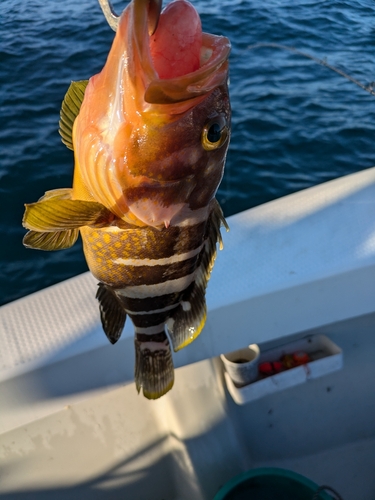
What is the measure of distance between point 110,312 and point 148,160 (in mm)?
653

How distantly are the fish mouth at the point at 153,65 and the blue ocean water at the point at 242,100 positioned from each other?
133 inches

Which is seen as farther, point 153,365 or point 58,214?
point 153,365

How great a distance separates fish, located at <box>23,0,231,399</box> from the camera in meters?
1.17

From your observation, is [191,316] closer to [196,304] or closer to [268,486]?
[196,304]

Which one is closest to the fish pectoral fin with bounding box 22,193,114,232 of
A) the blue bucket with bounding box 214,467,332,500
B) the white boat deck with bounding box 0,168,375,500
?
the white boat deck with bounding box 0,168,375,500

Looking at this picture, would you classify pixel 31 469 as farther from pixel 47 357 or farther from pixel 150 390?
pixel 150 390

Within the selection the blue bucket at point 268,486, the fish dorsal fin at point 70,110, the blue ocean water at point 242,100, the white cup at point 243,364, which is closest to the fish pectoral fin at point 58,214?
the fish dorsal fin at point 70,110

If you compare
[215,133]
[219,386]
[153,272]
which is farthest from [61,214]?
[219,386]

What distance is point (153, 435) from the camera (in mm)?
2916

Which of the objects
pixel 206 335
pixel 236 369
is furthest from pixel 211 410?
pixel 206 335

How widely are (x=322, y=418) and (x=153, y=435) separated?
109 cm

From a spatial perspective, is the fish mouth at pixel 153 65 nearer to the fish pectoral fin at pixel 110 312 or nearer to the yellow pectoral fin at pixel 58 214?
the yellow pectoral fin at pixel 58 214

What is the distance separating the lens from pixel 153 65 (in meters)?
1.17

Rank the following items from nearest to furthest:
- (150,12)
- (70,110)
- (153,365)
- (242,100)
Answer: (150,12) → (70,110) → (153,365) → (242,100)
